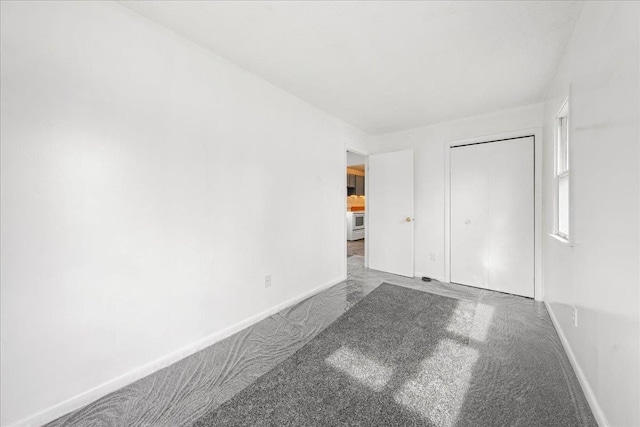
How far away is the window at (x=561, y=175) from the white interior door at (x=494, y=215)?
29.3 inches

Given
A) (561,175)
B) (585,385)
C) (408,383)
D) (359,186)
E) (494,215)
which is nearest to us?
(585,385)

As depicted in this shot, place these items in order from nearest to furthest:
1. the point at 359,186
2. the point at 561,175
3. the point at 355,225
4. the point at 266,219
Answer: the point at 561,175, the point at 266,219, the point at 355,225, the point at 359,186

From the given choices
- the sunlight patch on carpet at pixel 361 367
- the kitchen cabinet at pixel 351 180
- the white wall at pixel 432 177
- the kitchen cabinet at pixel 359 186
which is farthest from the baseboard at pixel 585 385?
the kitchen cabinet at pixel 359 186

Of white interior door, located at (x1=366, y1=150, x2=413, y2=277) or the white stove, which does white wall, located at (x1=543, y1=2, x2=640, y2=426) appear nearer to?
white interior door, located at (x1=366, y1=150, x2=413, y2=277)

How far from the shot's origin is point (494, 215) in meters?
3.19

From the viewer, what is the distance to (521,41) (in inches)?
72.0

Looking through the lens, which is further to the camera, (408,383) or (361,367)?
(361,367)

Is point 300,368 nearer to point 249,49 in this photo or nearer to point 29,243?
point 29,243

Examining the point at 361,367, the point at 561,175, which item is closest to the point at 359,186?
the point at 561,175

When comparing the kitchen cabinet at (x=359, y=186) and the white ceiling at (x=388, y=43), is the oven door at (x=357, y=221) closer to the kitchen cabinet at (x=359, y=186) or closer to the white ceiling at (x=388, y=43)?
the kitchen cabinet at (x=359, y=186)

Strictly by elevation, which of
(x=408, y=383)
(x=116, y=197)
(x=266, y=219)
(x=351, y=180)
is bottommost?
(x=408, y=383)

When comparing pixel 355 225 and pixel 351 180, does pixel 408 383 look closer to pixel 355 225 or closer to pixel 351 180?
pixel 355 225

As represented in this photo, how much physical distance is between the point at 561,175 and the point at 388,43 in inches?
74.1

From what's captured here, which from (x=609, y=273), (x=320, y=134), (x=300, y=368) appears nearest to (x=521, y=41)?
(x=609, y=273)
